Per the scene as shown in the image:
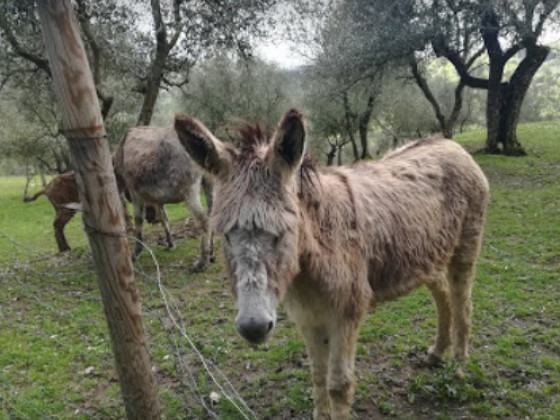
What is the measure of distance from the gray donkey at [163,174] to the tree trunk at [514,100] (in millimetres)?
13467

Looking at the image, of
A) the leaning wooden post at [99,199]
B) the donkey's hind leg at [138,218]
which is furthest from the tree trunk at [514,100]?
the leaning wooden post at [99,199]

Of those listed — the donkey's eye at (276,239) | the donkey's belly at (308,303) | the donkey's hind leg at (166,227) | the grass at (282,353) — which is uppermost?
the donkey's eye at (276,239)

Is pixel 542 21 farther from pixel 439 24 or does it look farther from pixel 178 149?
pixel 178 149

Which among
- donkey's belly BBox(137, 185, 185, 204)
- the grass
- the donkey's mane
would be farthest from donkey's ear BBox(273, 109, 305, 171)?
donkey's belly BBox(137, 185, 185, 204)

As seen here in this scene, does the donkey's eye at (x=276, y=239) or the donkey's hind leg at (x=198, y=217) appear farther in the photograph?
the donkey's hind leg at (x=198, y=217)

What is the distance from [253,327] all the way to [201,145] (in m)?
1.07

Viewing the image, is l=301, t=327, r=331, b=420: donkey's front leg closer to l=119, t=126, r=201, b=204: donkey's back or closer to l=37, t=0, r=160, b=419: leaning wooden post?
l=37, t=0, r=160, b=419: leaning wooden post

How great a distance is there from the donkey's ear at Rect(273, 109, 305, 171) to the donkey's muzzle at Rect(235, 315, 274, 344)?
0.84m

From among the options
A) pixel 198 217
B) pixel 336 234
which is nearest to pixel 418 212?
pixel 336 234

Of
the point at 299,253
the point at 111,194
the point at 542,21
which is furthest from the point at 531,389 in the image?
the point at 542,21

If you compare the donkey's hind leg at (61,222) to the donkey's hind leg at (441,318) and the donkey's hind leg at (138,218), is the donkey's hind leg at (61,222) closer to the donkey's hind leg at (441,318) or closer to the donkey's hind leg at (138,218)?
the donkey's hind leg at (138,218)

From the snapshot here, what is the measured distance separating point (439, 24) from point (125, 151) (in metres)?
11.1

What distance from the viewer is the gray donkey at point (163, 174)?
25.4 feet

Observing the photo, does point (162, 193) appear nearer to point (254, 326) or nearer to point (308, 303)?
point (308, 303)
